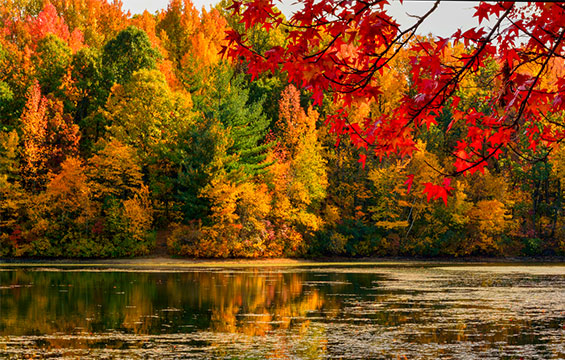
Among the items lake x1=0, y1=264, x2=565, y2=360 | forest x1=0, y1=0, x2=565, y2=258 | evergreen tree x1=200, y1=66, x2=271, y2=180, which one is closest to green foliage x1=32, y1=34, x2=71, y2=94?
forest x1=0, y1=0, x2=565, y2=258

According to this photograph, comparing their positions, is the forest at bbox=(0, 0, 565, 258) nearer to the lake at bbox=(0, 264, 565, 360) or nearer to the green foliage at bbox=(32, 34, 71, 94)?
the green foliage at bbox=(32, 34, 71, 94)

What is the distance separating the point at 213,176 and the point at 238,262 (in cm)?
648

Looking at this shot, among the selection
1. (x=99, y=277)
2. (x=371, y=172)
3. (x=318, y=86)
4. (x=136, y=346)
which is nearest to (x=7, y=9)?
(x=371, y=172)

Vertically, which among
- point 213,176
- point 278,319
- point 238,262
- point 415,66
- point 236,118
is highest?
point 236,118

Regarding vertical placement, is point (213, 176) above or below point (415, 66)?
above

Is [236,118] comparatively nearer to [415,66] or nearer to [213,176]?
[213,176]

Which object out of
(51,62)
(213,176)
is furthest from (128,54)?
(213,176)

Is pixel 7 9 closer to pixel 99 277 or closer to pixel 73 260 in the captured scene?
pixel 73 260

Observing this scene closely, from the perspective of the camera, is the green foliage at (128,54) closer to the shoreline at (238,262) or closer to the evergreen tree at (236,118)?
the evergreen tree at (236,118)

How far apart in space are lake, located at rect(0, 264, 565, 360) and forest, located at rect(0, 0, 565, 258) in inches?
815

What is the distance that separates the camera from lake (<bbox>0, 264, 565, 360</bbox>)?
51.4ft

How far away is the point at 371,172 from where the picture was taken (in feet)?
210

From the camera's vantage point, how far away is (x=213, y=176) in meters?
56.5

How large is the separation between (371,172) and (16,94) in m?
30.6
